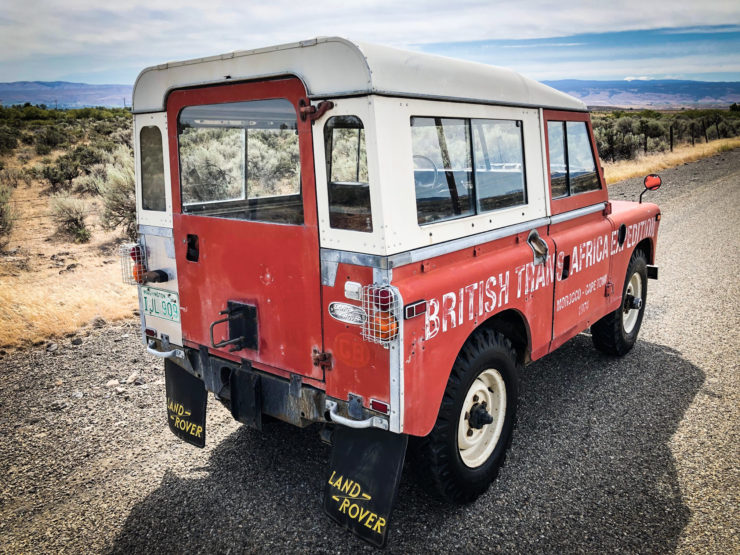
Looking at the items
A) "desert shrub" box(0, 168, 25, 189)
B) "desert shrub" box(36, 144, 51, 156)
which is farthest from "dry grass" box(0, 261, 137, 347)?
"desert shrub" box(36, 144, 51, 156)

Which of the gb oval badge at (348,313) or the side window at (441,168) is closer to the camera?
the gb oval badge at (348,313)

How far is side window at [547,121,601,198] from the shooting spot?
12.9 ft

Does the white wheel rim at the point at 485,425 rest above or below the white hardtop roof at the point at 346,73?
below

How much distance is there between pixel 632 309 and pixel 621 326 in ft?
1.52

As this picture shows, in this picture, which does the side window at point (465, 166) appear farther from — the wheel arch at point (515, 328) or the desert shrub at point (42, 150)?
the desert shrub at point (42, 150)

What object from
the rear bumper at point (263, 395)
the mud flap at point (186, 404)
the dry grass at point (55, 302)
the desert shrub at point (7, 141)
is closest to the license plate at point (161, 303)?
the rear bumper at point (263, 395)

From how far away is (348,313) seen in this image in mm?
2646

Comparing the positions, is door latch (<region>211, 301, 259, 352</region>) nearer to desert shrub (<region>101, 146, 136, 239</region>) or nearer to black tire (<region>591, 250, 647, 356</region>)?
black tire (<region>591, 250, 647, 356</region>)

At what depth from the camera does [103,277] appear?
26.9ft

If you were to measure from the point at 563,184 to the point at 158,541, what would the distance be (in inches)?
136

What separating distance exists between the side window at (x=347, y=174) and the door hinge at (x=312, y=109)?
6 cm

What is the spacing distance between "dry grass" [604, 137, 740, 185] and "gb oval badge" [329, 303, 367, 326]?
14876 mm

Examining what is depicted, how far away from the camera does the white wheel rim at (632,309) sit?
5.39m

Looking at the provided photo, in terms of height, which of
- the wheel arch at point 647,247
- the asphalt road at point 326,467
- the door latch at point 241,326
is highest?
the wheel arch at point 647,247
